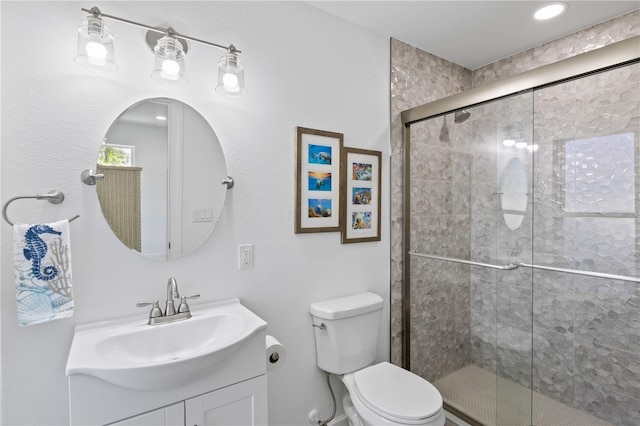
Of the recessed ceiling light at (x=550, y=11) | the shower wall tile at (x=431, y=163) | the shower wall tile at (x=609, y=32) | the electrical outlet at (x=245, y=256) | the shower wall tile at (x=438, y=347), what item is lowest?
the shower wall tile at (x=438, y=347)

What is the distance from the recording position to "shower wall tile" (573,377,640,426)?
5.99 ft

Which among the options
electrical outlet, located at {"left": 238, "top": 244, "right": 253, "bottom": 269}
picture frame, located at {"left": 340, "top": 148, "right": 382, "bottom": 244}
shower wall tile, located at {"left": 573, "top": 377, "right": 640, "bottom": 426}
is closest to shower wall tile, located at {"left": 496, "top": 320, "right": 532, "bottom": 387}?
shower wall tile, located at {"left": 573, "top": 377, "right": 640, "bottom": 426}

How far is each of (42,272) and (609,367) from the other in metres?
2.76

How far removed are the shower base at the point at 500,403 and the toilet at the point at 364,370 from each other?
1.87 feet

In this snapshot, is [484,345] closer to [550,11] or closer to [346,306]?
[346,306]

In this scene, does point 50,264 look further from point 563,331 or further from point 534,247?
point 563,331

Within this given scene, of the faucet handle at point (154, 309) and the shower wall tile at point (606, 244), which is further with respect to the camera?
the shower wall tile at point (606, 244)

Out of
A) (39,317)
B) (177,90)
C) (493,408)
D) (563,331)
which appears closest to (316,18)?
(177,90)

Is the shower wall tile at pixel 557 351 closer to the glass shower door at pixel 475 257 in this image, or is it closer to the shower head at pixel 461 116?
the glass shower door at pixel 475 257

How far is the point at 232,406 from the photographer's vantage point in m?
1.22

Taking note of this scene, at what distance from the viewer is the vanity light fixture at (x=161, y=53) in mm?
1207

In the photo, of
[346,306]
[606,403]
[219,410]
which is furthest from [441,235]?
[219,410]

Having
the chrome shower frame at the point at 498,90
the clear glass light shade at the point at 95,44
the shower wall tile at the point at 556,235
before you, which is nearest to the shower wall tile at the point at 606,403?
the shower wall tile at the point at 556,235

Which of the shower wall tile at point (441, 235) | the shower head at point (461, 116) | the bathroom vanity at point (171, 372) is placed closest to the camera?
the bathroom vanity at point (171, 372)
